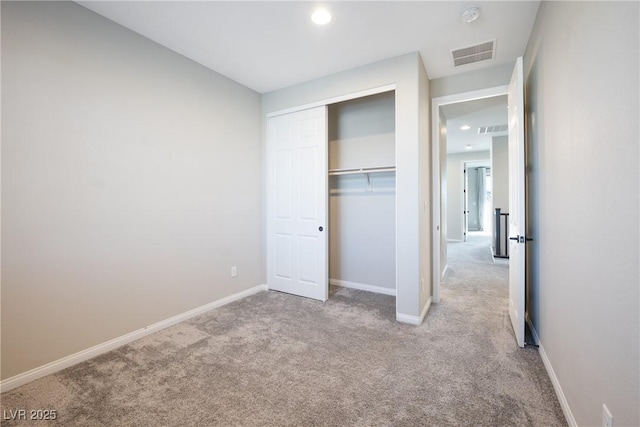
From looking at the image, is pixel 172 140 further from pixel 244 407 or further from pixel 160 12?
pixel 244 407

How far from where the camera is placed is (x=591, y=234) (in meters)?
1.25

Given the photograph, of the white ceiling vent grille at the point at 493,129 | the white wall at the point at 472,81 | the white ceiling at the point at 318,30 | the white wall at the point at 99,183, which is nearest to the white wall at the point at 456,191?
the white ceiling vent grille at the point at 493,129

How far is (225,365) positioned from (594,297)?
7.34 feet

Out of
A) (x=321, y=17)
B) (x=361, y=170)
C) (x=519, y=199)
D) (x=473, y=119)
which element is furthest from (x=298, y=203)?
(x=473, y=119)

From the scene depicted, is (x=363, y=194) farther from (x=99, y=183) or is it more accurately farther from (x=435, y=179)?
(x=99, y=183)

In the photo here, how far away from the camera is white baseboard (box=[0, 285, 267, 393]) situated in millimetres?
1820

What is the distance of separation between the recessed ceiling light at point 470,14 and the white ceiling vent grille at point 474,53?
0.46 metres

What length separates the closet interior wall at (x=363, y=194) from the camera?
359cm

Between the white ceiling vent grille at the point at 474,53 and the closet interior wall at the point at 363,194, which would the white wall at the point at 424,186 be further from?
the closet interior wall at the point at 363,194

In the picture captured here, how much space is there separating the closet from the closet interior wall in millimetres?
13

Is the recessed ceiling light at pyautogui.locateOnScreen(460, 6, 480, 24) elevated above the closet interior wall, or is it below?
above

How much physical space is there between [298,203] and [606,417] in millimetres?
2980

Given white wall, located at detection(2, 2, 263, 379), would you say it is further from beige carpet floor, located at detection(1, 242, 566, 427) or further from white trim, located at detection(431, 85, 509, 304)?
white trim, located at detection(431, 85, 509, 304)

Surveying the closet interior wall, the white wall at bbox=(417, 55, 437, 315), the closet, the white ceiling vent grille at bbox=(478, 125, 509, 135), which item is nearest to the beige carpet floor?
the white wall at bbox=(417, 55, 437, 315)
